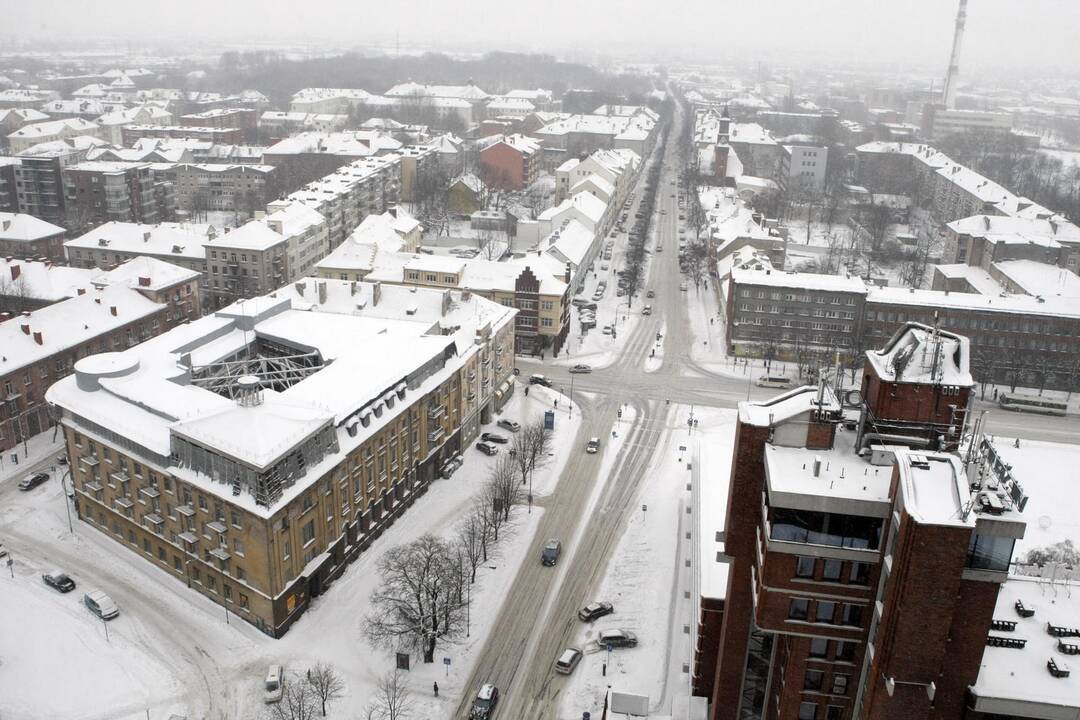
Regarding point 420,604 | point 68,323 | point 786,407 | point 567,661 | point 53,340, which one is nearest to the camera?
point 786,407

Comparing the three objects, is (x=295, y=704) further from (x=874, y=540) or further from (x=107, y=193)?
(x=107, y=193)

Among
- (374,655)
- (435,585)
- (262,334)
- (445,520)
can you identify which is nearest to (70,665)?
(374,655)

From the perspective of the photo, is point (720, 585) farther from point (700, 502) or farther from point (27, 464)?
point (27, 464)

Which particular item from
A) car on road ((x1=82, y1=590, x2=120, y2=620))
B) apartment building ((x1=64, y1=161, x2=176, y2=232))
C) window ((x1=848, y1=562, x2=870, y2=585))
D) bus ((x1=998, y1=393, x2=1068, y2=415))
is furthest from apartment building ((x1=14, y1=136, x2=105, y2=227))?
window ((x1=848, y1=562, x2=870, y2=585))

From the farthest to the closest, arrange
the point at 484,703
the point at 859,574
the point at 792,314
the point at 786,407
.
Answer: the point at 792,314, the point at 484,703, the point at 786,407, the point at 859,574

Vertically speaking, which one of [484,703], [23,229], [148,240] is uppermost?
[148,240]

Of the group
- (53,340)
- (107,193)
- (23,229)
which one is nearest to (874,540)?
(53,340)

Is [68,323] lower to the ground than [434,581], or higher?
higher
